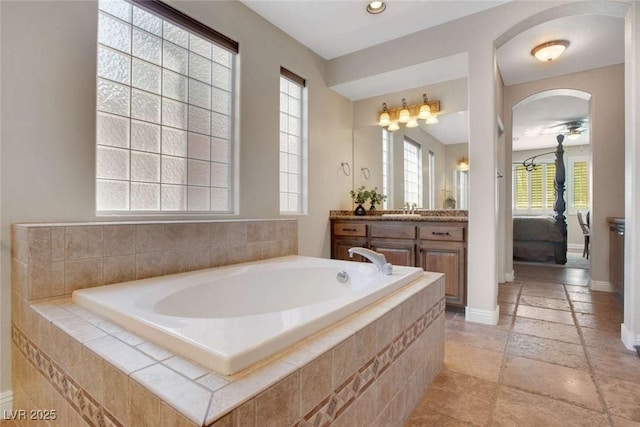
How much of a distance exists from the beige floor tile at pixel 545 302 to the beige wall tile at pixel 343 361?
284cm

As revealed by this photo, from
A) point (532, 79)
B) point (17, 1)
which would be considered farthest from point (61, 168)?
point (532, 79)

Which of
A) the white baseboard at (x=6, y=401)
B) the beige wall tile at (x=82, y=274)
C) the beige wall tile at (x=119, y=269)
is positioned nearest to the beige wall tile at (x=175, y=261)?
the beige wall tile at (x=119, y=269)

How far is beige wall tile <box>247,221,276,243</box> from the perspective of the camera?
2.30 metres

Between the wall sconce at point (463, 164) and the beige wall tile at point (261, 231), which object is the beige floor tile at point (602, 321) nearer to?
the wall sconce at point (463, 164)

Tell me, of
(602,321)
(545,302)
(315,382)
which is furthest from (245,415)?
(545,302)

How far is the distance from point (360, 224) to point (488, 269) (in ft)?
4.06

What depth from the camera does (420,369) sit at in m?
1.51

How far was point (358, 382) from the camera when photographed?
1.01 meters

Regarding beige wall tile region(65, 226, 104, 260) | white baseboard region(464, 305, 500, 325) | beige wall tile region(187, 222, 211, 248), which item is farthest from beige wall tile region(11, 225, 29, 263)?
white baseboard region(464, 305, 500, 325)

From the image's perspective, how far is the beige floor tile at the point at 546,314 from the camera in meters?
2.60

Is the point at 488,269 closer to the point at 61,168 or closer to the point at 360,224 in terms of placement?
the point at 360,224

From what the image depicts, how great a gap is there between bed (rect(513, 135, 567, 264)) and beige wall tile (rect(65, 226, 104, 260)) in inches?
221

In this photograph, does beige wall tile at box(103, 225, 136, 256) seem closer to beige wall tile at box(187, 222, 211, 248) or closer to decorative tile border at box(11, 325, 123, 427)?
beige wall tile at box(187, 222, 211, 248)

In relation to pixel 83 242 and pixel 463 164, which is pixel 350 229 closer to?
pixel 463 164
